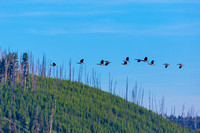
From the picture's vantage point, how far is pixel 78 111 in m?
117

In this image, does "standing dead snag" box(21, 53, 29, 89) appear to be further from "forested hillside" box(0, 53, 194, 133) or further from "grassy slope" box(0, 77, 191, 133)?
"grassy slope" box(0, 77, 191, 133)

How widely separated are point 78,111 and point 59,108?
6893 millimetres

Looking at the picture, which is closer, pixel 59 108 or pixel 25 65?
pixel 59 108

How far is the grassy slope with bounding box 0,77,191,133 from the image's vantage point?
100 meters

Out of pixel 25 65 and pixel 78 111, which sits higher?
pixel 25 65

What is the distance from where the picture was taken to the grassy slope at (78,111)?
100062mm

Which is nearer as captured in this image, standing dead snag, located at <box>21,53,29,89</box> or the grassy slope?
the grassy slope

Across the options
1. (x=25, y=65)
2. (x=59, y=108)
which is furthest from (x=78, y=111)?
(x=25, y=65)

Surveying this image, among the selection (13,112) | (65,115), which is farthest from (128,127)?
(13,112)

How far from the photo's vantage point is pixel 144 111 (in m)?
141

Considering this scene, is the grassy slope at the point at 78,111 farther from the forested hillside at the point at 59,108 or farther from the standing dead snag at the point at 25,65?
the standing dead snag at the point at 25,65

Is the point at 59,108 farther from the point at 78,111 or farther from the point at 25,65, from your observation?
the point at 25,65

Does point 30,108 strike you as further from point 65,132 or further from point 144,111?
point 144,111

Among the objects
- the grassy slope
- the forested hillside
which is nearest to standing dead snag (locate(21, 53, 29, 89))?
the forested hillside
